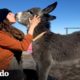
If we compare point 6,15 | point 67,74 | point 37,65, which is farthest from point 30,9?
point 6,15

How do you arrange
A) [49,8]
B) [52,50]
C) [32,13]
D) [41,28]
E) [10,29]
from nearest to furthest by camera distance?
[10,29], [49,8], [32,13], [52,50], [41,28]

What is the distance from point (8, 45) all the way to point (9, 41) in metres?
0.07

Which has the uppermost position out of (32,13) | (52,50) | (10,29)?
(32,13)

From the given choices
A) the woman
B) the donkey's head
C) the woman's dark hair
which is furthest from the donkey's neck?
Result: the woman

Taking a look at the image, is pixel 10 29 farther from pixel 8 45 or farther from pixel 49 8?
pixel 49 8

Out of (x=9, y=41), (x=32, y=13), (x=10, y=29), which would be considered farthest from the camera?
(x=32, y=13)

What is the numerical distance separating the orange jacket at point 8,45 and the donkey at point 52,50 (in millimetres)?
1816

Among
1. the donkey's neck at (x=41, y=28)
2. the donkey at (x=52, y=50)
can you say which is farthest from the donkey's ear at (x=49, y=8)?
the donkey's neck at (x=41, y=28)

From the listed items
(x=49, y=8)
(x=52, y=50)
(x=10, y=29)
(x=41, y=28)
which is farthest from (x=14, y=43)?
(x=41, y=28)

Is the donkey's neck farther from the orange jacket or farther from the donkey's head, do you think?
the orange jacket

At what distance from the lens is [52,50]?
669cm

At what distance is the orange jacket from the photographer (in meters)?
4.17

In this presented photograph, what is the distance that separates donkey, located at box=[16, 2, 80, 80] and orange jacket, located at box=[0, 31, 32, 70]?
1.82 m

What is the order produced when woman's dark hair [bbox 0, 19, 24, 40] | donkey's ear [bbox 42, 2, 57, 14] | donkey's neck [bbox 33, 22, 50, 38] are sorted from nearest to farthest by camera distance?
1. woman's dark hair [bbox 0, 19, 24, 40]
2. donkey's ear [bbox 42, 2, 57, 14]
3. donkey's neck [bbox 33, 22, 50, 38]
